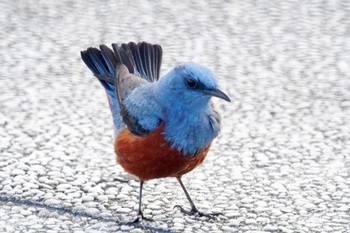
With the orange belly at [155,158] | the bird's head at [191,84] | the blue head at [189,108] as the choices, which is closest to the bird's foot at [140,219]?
the orange belly at [155,158]

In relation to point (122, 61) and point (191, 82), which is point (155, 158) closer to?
point (191, 82)

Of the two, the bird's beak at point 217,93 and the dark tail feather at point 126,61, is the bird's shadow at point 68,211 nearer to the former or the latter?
the bird's beak at point 217,93

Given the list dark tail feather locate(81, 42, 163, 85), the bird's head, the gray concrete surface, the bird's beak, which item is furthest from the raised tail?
the bird's beak

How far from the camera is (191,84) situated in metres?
4.63

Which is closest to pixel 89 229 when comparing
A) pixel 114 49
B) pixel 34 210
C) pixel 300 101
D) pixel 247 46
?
pixel 34 210

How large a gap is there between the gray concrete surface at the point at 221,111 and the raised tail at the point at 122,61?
429 millimetres

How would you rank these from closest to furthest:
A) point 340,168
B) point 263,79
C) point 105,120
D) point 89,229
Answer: point 89,229
point 340,168
point 105,120
point 263,79

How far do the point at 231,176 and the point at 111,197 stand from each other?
2.34ft

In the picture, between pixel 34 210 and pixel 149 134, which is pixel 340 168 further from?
pixel 34 210

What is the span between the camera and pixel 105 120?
19.4ft

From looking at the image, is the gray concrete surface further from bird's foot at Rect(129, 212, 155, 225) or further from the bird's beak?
the bird's beak

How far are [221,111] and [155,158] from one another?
1518 millimetres

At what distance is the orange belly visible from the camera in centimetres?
459

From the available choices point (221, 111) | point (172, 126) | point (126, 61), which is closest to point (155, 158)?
point (172, 126)
